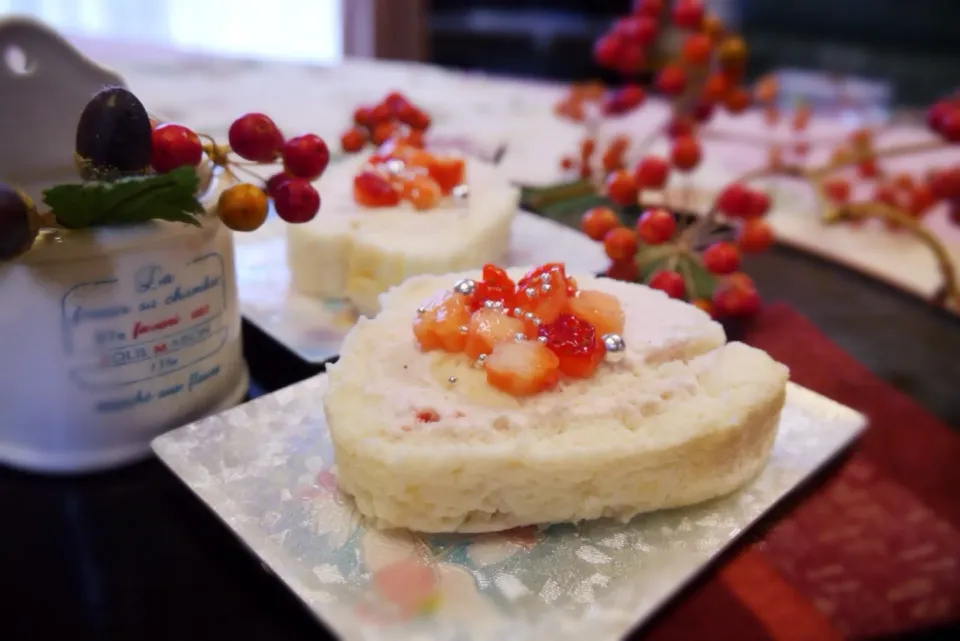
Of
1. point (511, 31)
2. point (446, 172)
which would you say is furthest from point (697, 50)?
point (511, 31)

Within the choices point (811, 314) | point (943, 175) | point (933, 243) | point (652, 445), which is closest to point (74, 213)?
point (652, 445)

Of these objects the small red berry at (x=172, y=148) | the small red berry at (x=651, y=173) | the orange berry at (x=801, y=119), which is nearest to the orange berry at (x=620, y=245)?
the small red berry at (x=651, y=173)

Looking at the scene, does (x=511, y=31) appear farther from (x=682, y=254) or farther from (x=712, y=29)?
(x=682, y=254)

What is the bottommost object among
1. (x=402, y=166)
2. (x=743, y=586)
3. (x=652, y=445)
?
(x=743, y=586)

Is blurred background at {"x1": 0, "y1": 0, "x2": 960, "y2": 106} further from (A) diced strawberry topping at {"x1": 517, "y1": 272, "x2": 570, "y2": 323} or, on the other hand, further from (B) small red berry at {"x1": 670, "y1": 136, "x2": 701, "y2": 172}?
(A) diced strawberry topping at {"x1": 517, "y1": 272, "x2": 570, "y2": 323}

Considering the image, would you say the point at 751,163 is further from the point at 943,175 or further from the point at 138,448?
the point at 138,448

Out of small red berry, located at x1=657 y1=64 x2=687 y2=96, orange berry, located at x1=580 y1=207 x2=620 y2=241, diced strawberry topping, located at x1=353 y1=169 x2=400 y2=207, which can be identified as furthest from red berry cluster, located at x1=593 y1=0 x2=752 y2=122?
diced strawberry topping, located at x1=353 y1=169 x2=400 y2=207
